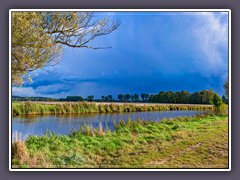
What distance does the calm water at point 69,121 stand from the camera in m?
5.63

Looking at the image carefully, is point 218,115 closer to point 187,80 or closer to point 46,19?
point 187,80

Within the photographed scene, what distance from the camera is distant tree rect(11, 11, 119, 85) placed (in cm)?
567

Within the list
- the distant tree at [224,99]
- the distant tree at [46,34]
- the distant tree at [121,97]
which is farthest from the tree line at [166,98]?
the distant tree at [46,34]

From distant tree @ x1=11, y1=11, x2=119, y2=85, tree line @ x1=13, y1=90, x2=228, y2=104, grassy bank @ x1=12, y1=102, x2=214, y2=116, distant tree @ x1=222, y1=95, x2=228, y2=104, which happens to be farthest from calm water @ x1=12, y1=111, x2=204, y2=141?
distant tree @ x1=11, y1=11, x2=119, y2=85

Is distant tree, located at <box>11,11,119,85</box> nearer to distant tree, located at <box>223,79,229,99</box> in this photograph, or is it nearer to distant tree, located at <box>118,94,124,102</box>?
distant tree, located at <box>118,94,124,102</box>

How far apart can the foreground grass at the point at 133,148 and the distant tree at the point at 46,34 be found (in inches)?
45.7

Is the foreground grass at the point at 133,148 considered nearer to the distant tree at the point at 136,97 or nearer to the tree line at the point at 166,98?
the tree line at the point at 166,98

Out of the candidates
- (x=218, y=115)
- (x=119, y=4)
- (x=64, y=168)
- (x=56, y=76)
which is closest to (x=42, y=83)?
(x=56, y=76)

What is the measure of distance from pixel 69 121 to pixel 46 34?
1446 mm

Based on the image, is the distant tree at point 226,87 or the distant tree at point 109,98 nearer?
the distant tree at point 226,87

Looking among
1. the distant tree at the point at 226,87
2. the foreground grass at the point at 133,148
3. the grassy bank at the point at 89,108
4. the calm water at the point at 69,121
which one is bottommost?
the foreground grass at the point at 133,148

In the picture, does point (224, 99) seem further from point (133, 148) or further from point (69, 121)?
point (69, 121)

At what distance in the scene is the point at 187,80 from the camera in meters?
5.74
